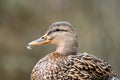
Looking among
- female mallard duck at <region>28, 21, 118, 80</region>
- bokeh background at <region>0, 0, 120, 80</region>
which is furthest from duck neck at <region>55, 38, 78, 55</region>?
bokeh background at <region>0, 0, 120, 80</region>

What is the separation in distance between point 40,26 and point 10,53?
1.65 metres

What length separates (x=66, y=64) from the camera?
1006 centimetres

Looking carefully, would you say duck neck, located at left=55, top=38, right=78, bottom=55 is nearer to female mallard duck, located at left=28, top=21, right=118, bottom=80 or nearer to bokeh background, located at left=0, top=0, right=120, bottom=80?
female mallard duck, located at left=28, top=21, right=118, bottom=80

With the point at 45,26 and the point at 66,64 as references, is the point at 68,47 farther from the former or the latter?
the point at 45,26

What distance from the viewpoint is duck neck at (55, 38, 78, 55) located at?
10.2m

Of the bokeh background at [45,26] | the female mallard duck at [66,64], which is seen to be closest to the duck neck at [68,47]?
the female mallard duck at [66,64]

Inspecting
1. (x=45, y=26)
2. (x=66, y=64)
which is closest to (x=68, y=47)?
(x=66, y=64)

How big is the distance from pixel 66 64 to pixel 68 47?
0.25 metres

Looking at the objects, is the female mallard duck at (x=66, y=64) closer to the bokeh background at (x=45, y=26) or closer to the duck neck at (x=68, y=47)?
the duck neck at (x=68, y=47)

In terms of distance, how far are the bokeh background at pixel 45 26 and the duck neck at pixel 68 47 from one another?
5.12 metres

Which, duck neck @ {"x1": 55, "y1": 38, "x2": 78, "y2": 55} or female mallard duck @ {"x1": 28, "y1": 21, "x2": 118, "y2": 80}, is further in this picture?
duck neck @ {"x1": 55, "y1": 38, "x2": 78, "y2": 55}

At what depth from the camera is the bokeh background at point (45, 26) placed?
54.2 ft

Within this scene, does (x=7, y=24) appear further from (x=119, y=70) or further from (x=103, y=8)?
(x=119, y=70)

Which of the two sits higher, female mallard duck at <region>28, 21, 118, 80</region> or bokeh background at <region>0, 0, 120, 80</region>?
bokeh background at <region>0, 0, 120, 80</region>
